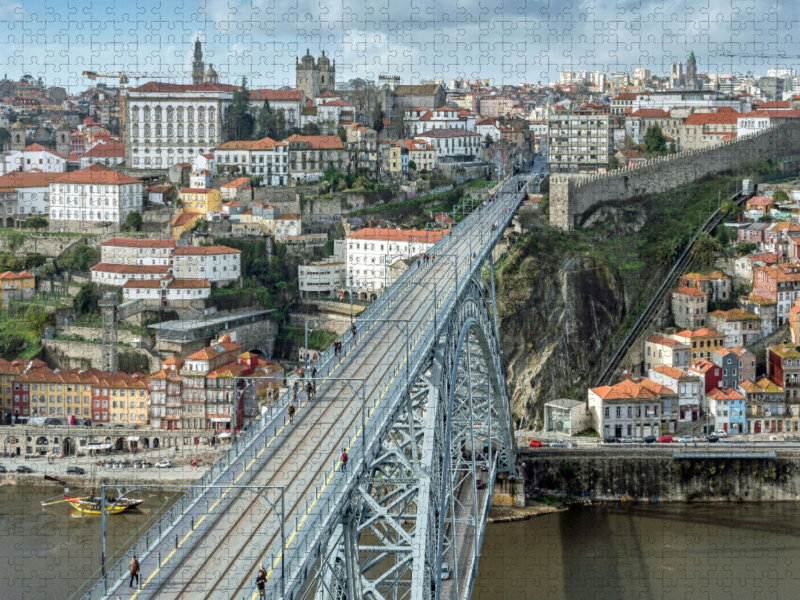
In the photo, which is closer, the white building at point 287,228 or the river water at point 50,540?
the river water at point 50,540

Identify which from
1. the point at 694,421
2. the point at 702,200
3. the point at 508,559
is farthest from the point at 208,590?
the point at 702,200

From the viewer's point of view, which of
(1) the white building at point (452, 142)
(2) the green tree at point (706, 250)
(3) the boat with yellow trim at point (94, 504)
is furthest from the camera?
(1) the white building at point (452, 142)

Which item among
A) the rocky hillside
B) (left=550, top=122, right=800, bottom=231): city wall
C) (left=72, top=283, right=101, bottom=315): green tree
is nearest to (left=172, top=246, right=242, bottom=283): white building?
(left=72, top=283, right=101, bottom=315): green tree

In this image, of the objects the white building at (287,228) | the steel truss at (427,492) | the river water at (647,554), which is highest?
the white building at (287,228)

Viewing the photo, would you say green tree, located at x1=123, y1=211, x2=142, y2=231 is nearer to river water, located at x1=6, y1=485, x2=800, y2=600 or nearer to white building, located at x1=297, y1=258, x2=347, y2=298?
white building, located at x1=297, y1=258, x2=347, y2=298

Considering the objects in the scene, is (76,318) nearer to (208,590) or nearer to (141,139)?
(141,139)

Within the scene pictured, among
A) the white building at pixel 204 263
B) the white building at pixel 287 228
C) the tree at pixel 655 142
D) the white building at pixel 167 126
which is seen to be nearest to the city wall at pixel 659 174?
the tree at pixel 655 142

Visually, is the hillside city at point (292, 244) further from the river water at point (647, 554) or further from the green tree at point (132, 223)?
the river water at point (647, 554)
